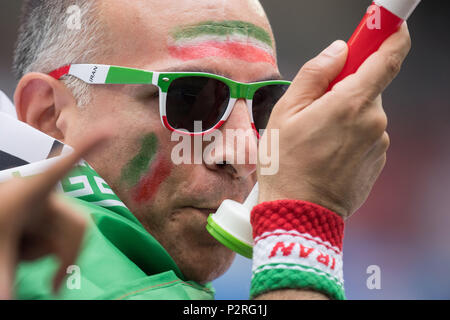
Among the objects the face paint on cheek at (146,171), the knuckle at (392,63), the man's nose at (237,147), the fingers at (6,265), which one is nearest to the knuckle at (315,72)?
the knuckle at (392,63)

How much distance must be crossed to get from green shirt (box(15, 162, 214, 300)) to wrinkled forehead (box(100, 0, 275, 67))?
0.35 m

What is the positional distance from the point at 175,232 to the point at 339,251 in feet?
1.56

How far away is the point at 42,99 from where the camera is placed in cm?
146

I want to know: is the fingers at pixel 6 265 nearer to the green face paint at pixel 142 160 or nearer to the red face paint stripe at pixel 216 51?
the green face paint at pixel 142 160

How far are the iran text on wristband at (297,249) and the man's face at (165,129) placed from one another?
39 cm

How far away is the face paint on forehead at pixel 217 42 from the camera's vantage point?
136 cm

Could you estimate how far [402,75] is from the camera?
3795 mm

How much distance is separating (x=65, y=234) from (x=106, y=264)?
340mm

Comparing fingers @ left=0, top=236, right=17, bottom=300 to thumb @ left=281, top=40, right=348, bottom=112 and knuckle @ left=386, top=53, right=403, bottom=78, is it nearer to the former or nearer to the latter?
thumb @ left=281, top=40, right=348, bottom=112

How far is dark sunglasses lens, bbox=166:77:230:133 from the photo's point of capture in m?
1.31

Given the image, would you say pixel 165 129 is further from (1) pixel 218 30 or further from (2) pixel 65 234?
(2) pixel 65 234
